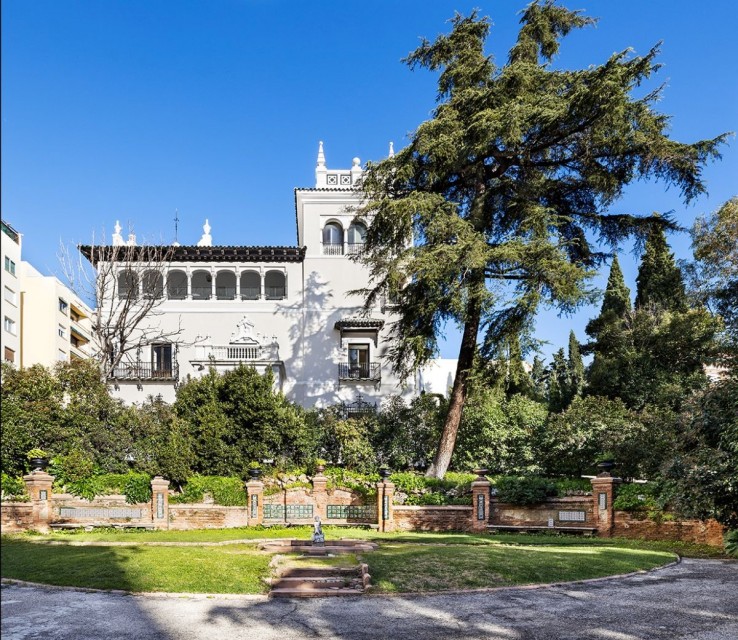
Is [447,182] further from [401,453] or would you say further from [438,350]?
[401,453]

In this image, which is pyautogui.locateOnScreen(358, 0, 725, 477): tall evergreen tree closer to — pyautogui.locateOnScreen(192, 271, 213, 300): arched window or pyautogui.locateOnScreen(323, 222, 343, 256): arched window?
pyautogui.locateOnScreen(323, 222, 343, 256): arched window

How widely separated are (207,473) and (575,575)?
14388 millimetres

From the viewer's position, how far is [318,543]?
1611 cm

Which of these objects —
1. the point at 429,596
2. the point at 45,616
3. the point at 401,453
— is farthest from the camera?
the point at 401,453

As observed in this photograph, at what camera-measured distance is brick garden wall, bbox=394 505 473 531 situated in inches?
855

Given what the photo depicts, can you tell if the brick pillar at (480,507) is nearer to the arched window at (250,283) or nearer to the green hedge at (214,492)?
the green hedge at (214,492)

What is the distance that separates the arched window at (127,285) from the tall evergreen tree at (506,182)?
1434cm

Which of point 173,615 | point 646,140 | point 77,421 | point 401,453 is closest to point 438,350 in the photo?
point 401,453

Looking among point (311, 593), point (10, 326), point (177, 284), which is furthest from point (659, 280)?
point (10, 326)

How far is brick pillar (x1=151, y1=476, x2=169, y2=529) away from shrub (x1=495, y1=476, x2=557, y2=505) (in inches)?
421

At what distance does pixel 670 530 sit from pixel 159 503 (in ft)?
51.4

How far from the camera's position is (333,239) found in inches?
1517

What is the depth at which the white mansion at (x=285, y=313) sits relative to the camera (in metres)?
36.0

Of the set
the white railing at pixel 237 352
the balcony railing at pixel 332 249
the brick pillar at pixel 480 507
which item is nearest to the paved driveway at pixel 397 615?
the brick pillar at pixel 480 507
